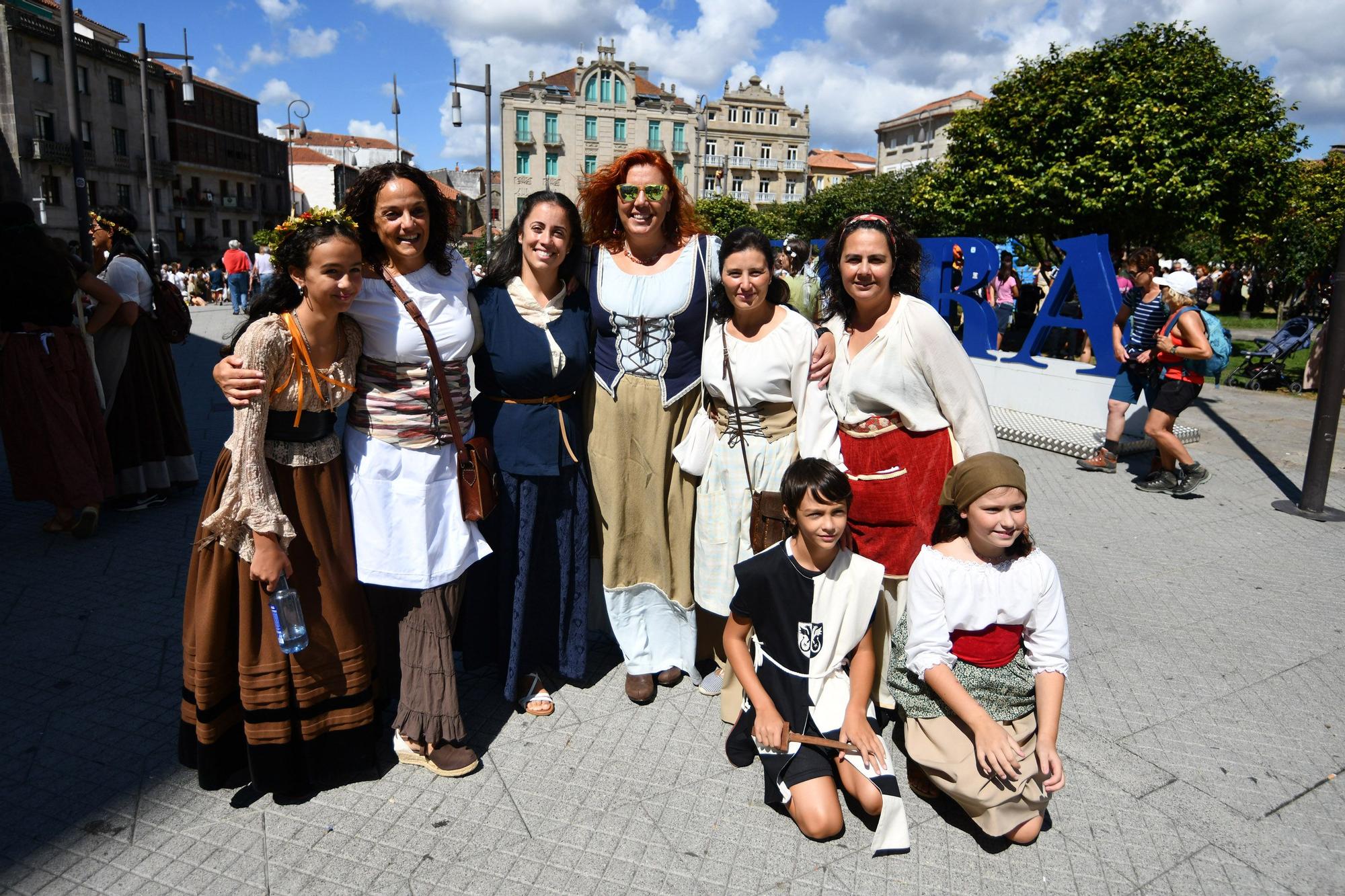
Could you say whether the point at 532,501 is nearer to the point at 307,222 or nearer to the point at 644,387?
the point at 644,387

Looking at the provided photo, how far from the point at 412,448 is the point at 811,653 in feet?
5.02

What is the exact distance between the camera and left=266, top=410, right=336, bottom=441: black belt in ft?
8.57

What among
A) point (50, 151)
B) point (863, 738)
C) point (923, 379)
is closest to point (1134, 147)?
point (923, 379)

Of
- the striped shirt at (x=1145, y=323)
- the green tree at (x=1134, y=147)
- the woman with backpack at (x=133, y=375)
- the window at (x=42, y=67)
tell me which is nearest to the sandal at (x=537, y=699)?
the woman with backpack at (x=133, y=375)

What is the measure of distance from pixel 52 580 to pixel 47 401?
1177 mm

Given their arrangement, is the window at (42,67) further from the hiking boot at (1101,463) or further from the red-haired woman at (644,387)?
the hiking boot at (1101,463)

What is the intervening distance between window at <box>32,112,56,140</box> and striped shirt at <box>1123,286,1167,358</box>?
44.3 m

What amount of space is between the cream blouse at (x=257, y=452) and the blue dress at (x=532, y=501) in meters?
0.79

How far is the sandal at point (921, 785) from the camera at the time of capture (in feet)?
9.64

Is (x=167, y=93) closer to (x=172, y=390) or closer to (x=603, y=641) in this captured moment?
(x=172, y=390)

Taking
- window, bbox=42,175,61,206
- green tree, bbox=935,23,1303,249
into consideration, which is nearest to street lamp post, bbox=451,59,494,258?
green tree, bbox=935,23,1303,249

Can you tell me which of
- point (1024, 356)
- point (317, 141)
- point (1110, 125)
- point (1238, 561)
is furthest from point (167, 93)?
point (1238, 561)

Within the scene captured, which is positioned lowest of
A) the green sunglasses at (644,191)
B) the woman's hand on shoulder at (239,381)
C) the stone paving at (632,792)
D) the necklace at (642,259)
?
the stone paving at (632,792)

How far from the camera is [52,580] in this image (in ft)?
14.9
